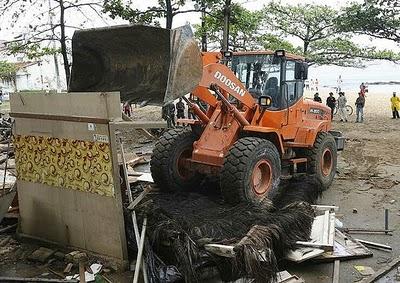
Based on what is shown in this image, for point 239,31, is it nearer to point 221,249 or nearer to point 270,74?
point 270,74

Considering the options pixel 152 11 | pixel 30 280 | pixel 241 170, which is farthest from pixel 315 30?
pixel 30 280

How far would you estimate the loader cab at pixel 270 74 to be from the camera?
26.6 ft

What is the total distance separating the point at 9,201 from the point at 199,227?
301 cm

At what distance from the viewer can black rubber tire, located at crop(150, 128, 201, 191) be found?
7.52 meters

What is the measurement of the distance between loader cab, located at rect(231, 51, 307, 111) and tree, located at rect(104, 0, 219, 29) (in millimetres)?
6751

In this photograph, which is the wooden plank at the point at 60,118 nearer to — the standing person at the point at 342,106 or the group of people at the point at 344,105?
the group of people at the point at 344,105

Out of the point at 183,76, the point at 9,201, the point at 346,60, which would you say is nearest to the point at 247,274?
the point at 183,76

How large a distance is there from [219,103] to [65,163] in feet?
9.17

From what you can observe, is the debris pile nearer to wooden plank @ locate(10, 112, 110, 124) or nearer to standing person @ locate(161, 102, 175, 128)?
standing person @ locate(161, 102, 175, 128)

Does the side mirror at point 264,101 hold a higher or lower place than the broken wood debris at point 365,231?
higher

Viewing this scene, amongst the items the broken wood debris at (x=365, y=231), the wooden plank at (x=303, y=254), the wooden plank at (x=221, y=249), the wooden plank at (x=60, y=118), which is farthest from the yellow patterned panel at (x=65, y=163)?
the broken wood debris at (x=365, y=231)

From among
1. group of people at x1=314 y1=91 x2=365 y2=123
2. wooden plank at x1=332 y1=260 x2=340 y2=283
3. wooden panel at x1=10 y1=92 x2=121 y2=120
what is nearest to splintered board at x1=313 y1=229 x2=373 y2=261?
wooden plank at x1=332 y1=260 x2=340 y2=283

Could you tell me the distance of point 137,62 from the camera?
636 cm

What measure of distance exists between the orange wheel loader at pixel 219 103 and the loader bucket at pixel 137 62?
0.01 meters
